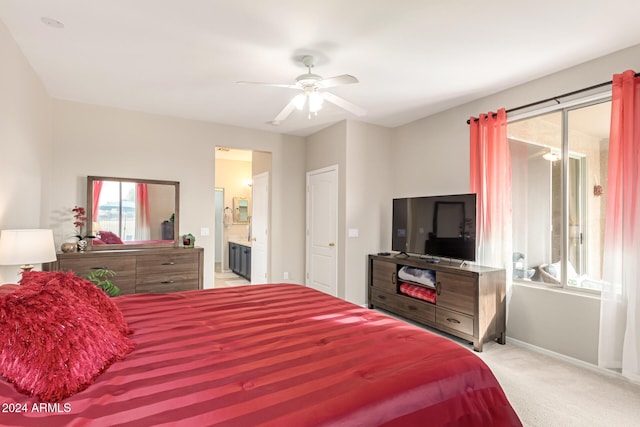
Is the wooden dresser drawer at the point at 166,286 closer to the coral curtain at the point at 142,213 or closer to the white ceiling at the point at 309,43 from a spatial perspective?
the coral curtain at the point at 142,213

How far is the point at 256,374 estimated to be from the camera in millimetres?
1233

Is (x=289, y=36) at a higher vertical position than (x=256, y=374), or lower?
higher

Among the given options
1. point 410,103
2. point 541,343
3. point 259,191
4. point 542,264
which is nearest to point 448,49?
point 410,103

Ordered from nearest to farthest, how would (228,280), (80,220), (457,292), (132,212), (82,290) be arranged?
(82,290) → (457,292) → (80,220) → (132,212) → (228,280)

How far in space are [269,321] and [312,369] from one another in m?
0.61

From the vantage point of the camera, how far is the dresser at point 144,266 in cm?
366

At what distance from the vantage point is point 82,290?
1.50 meters

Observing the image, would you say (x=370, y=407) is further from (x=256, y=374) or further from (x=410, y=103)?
(x=410, y=103)

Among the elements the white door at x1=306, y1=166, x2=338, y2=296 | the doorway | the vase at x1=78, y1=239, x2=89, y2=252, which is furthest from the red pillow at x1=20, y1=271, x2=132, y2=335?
the doorway

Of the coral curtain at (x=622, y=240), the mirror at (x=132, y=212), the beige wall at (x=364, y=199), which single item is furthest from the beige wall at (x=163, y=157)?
the coral curtain at (x=622, y=240)

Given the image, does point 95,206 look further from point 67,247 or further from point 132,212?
point 67,247

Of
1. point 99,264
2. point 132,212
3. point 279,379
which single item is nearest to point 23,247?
point 99,264

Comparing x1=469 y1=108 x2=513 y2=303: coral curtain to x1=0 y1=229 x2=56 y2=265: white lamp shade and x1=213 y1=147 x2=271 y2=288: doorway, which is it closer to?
x1=0 y1=229 x2=56 y2=265: white lamp shade

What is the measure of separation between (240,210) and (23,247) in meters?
5.59
